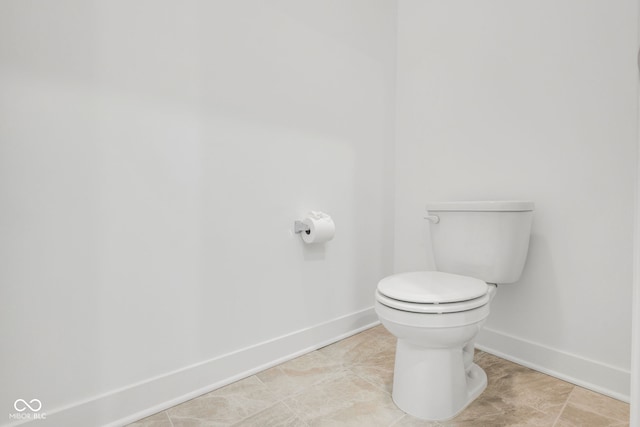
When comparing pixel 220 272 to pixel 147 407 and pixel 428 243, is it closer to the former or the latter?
pixel 147 407

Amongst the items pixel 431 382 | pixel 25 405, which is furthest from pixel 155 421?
pixel 431 382

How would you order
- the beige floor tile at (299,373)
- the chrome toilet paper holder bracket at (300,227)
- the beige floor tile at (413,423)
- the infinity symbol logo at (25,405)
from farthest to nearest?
the chrome toilet paper holder bracket at (300,227) < the beige floor tile at (299,373) < the beige floor tile at (413,423) < the infinity symbol logo at (25,405)

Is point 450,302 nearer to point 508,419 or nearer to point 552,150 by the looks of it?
point 508,419

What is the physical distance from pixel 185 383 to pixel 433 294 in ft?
3.14

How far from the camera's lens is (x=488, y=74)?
1558 mm

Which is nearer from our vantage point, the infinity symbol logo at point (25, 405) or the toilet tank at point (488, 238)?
the infinity symbol logo at point (25, 405)

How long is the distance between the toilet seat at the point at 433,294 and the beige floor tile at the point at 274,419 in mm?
498

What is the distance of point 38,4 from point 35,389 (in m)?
1.11

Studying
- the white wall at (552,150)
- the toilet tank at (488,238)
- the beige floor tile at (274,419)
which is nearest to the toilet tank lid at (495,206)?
the toilet tank at (488,238)

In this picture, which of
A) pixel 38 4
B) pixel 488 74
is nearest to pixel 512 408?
pixel 488 74

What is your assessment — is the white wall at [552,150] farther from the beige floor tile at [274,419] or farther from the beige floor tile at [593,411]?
the beige floor tile at [274,419]

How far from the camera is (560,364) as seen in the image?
1.34m

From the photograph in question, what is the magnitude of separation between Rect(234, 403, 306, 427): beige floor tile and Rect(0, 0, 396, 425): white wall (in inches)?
10.5

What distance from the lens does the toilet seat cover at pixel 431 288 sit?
1.00 metres
